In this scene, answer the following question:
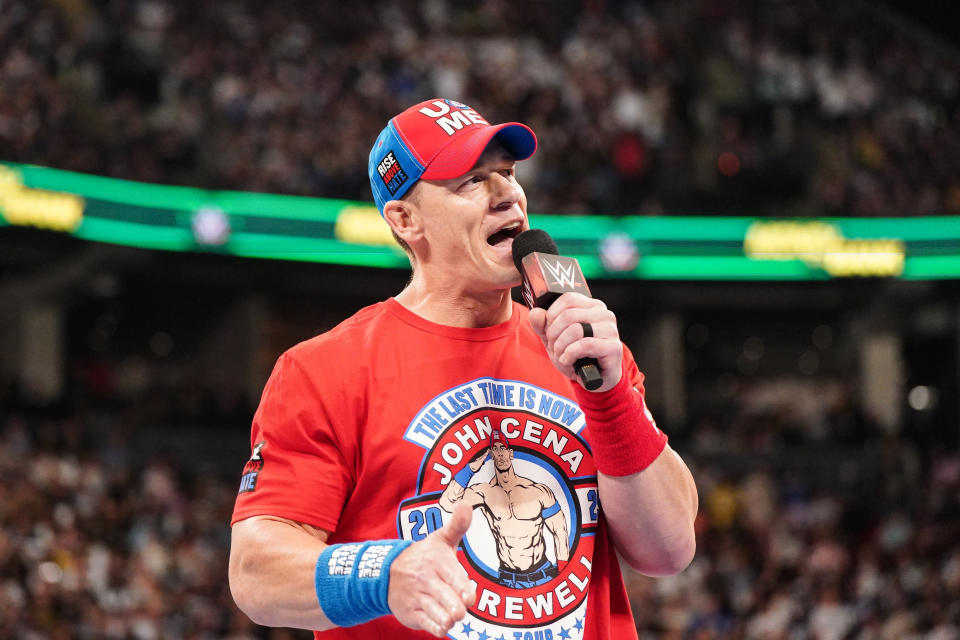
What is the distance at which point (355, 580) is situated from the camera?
→ 1.87 meters

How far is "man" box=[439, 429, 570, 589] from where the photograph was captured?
2244mm

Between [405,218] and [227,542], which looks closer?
[405,218]

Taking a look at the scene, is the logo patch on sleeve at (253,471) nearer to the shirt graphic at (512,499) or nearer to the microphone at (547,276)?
the shirt graphic at (512,499)

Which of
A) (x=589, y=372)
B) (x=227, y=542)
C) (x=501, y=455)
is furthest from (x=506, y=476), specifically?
(x=227, y=542)

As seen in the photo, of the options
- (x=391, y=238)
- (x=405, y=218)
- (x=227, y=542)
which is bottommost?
(x=405, y=218)

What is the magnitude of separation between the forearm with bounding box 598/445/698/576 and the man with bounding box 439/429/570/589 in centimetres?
11

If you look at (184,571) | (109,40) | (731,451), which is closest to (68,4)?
(109,40)

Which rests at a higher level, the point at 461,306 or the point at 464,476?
the point at 461,306

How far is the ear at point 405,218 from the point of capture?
247 centimetres

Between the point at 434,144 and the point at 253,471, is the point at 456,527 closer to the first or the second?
the point at 253,471

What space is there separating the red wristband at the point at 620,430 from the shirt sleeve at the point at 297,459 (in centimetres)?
47

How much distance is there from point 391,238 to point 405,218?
12240 mm

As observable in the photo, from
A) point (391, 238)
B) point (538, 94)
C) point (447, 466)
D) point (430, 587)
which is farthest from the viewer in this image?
point (538, 94)

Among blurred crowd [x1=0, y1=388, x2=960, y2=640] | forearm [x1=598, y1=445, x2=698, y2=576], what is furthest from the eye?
blurred crowd [x1=0, y1=388, x2=960, y2=640]
